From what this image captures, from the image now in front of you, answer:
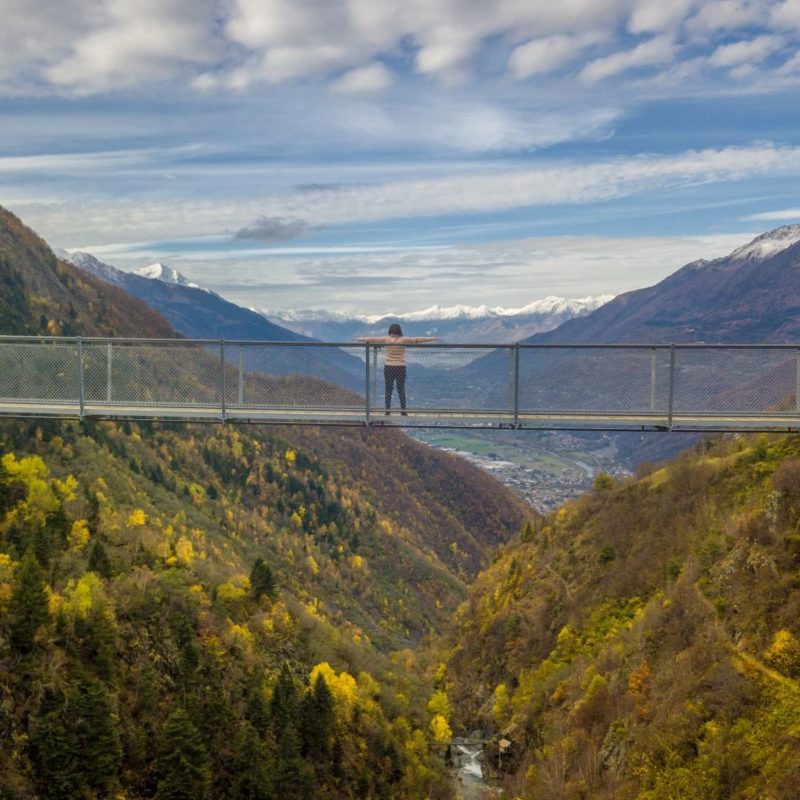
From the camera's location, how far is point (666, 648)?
3675 cm

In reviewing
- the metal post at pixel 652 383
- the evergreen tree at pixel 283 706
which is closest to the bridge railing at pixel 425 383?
the metal post at pixel 652 383

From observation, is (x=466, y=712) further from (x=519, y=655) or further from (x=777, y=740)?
(x=777, y=740)

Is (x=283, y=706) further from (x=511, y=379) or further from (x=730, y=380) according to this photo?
(x=730, y=380)

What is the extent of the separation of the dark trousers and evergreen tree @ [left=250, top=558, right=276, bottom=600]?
56735 mm

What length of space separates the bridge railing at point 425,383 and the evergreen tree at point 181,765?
27.1 meters

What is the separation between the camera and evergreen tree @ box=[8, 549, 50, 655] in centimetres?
4241

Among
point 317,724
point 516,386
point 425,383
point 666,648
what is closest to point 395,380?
point 425,383

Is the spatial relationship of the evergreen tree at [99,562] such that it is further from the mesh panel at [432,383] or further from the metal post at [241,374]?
the mesh panel at [432,383]

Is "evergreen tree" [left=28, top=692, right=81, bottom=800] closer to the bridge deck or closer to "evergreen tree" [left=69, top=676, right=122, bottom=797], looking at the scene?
"evergreen tree" [left=69, top=676, right=122, bottom=797]

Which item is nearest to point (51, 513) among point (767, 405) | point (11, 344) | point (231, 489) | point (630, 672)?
point (11, 344)

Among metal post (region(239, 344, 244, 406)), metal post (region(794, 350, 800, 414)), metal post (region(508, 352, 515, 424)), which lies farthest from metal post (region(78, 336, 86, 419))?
metal post (region(794, 350, 800, 414))

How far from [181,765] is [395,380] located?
32143mm

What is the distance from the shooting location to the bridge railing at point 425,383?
22.8m

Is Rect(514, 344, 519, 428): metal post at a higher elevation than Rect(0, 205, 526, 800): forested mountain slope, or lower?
higher
